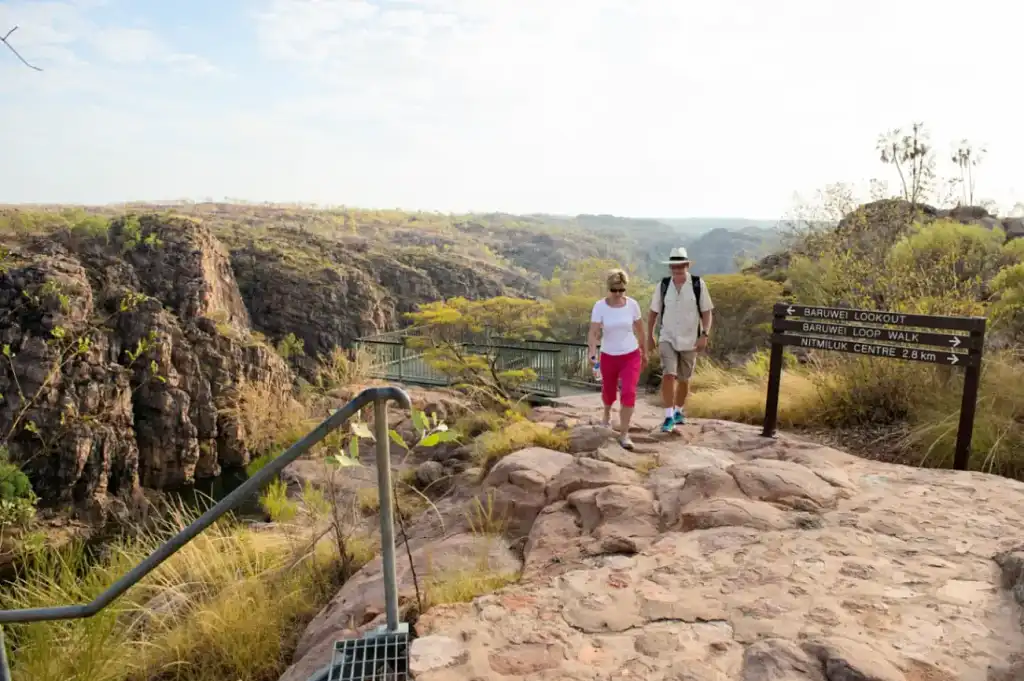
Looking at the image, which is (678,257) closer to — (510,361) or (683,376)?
(683,376)

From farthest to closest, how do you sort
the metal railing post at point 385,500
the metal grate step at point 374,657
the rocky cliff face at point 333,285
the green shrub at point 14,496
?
1. the rocky cliff face at point 333,285
2. the green shrub at point 14,496
3. the metal grate step at point 374,657
4. the metal railing post at point 385,500

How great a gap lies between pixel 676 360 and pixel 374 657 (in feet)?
15.3

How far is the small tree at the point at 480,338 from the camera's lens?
41.1 feet

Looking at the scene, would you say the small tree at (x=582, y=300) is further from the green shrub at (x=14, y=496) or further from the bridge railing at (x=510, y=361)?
the green shrub at (x=14, y=496)

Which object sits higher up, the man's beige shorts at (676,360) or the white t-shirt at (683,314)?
the white t-shirt at (683,314)

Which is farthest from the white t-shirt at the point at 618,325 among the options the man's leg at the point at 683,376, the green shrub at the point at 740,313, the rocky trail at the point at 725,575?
the green shrub at the point at 740,313

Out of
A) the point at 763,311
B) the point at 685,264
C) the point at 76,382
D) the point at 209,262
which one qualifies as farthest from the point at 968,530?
the point at 209,262

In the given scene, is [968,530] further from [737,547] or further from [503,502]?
[503,502]

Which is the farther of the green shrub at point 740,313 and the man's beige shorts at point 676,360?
the green shrub at point 740,313

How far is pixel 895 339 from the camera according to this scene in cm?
581

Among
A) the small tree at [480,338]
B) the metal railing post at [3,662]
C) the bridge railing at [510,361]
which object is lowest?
the bridge railing at [510,361]

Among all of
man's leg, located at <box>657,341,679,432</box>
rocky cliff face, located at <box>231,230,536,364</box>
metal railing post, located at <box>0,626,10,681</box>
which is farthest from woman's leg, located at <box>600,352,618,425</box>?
rocky cliff face, located at <box>231,230,536,364</box>

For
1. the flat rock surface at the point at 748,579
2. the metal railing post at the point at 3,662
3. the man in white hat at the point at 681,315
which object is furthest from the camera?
the man in white hat at the point at 681,315

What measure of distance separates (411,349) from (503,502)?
1313 centimetres
